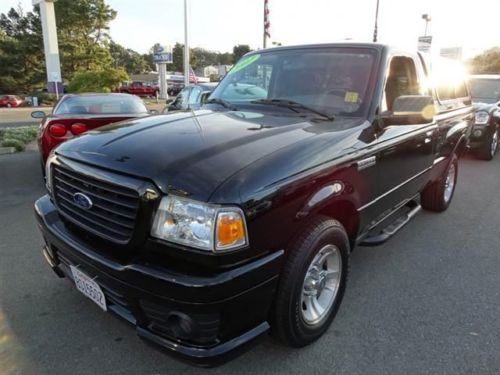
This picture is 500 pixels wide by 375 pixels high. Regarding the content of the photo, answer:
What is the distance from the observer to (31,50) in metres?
46.5

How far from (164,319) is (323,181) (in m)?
1.14

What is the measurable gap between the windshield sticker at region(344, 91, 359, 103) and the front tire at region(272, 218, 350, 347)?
1.03 metres

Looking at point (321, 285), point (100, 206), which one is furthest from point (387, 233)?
point (100, 206)

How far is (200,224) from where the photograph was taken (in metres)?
1.87

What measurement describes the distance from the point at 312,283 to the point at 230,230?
0.91 m

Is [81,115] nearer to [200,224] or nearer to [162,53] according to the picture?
[200,224]

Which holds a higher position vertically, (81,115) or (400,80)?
(400,80)

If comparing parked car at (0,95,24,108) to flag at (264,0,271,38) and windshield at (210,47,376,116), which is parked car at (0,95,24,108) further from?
windshield at (210,47,376,116)

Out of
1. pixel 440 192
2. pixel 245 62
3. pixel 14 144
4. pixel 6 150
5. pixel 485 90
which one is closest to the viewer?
pixel 245 62

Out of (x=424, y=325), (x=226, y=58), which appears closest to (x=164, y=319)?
(x=424, y=325)

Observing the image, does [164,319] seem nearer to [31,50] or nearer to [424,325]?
[424,325]

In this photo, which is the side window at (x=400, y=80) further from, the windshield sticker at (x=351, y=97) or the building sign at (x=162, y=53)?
the building sign at (x=162, y=53)

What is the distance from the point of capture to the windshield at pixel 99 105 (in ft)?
20.8

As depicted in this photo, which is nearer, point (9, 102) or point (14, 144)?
point (14, 144)
